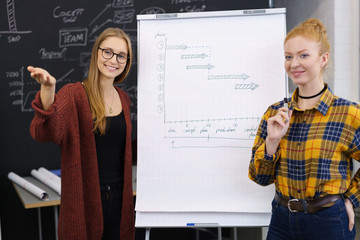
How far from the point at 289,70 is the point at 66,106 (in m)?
1.00

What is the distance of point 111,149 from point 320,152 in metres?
0.98

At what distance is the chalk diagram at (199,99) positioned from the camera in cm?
181

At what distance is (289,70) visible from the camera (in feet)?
4.55

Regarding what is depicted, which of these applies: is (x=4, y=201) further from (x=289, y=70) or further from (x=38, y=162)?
(x=289, y=70)

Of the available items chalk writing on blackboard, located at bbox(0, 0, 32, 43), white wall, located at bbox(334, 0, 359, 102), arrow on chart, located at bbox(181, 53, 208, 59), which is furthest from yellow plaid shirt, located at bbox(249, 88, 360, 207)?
chalk writing on blackboard, located at bbox(0, 0, 32, 43)

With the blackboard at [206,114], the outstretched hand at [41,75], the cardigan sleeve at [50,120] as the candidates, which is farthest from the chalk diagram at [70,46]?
the outstretched hand at [41,75]

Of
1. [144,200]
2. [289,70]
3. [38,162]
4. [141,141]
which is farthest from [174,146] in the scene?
[38,162]

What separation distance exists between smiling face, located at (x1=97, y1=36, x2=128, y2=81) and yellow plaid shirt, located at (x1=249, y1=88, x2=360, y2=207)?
0.81m

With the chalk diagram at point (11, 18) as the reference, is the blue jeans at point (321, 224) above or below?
below

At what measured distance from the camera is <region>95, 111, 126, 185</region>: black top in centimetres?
173

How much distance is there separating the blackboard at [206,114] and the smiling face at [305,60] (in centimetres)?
42

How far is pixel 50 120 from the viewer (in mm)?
1512

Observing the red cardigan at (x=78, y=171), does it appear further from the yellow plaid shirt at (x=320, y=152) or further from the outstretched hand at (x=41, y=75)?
the yellow plaid shirt at (x=320, y=152)

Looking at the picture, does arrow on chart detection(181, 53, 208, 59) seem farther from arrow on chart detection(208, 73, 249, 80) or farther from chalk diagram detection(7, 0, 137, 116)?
chalk diagram detection(7, 0, 137, 116)
